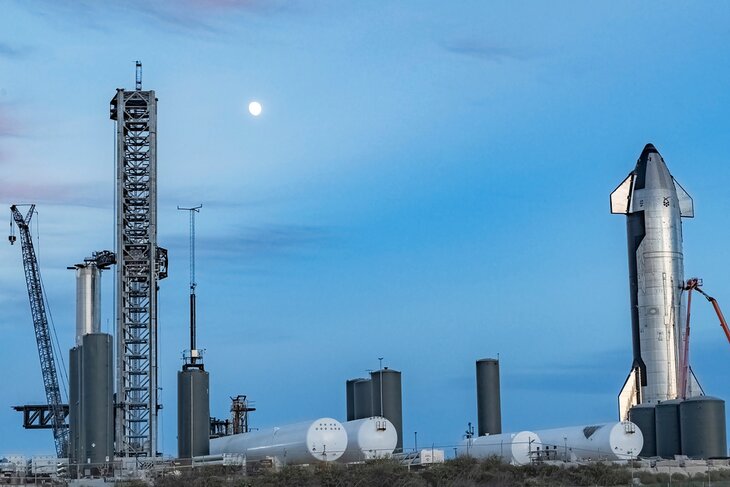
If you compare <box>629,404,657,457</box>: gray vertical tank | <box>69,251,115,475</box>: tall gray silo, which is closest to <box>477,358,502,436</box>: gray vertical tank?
<box>629,404,657,457</box>: gray vertical tank

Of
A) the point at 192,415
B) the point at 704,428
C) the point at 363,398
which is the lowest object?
the point at 704,428

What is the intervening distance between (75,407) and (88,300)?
7.42m

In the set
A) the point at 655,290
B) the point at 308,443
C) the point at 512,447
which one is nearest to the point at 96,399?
the point at 308,443

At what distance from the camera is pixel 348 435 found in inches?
2608

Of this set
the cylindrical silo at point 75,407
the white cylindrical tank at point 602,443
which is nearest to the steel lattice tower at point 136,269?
the cylindrical silo at point 75,407

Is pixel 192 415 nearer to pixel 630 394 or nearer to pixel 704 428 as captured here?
pixel 630 394

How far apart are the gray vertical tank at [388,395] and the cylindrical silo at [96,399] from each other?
16205mm

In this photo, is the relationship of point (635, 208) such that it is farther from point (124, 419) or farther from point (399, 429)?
point (124, 419)

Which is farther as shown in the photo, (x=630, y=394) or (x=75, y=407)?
(x=630, y=394)

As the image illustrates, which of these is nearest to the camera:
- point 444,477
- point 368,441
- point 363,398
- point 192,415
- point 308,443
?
point 444,477

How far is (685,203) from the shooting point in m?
84.8

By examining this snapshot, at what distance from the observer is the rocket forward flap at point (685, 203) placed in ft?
277

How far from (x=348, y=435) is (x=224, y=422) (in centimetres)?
4226

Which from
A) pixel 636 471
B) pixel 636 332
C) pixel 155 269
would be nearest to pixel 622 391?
pixel 636 332
